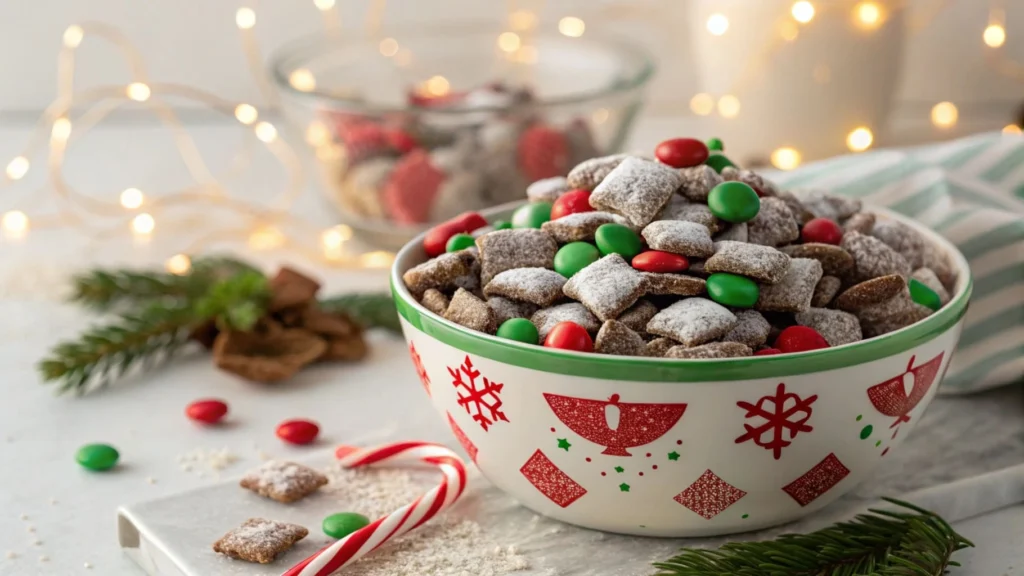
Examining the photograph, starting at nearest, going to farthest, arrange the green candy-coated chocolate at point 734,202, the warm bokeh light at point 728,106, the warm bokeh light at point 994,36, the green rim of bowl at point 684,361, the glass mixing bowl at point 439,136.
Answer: the green rim of bowl at point 684,361 < the green candy-coated chocolate at point 734,202 < the glass mixing bowl at point 439,136 < the warm bokeh light at point 728,106 < the warm bokeh light at point 994,36

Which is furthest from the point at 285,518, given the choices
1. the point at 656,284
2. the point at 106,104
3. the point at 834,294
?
the point at 106,104

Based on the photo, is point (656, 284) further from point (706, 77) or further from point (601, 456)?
point (706, 77)

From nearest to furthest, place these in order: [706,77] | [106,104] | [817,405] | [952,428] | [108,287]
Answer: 1. [817,405]
2. [952,428]
3. [108,287]
4. [706,77]
5. [106,104]

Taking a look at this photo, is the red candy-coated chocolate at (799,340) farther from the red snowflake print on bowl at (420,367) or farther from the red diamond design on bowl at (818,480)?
the red snowflake print on bowl at (420,367)

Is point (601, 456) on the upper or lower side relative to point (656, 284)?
lower

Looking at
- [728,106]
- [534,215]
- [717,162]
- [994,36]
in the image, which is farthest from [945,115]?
[534,215]

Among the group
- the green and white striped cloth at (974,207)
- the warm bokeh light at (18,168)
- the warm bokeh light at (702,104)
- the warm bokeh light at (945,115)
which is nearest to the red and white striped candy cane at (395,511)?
the green and white striped cloth at (974,207)

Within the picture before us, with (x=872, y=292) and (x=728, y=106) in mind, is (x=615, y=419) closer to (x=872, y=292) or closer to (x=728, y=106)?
(x=872, y=292)
